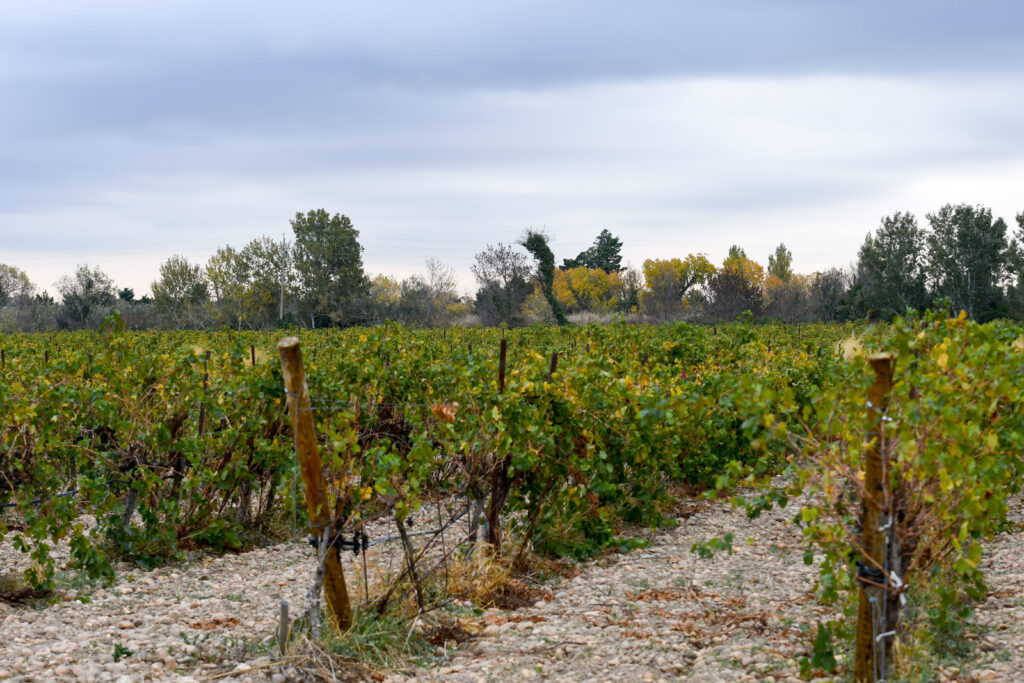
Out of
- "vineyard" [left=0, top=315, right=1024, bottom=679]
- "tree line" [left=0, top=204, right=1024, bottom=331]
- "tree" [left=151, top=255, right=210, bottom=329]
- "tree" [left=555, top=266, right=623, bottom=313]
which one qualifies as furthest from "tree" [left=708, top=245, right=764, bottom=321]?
"vineyard" [left=0, top=315, right=1024, bottom=679]

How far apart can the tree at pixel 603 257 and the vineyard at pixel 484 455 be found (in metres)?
79.6

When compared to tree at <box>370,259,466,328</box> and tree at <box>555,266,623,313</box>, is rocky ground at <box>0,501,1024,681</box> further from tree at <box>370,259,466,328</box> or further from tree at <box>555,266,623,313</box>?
tree at <box>555,266,623,313</box>

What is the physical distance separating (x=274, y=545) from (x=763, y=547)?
348 centimetres

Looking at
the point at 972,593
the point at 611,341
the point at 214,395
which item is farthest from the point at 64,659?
the point at 611,341

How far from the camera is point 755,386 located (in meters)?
3.06

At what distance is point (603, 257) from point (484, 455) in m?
82.5

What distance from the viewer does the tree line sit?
4759 centimetres

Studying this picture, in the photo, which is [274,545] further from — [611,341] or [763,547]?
[611,341]

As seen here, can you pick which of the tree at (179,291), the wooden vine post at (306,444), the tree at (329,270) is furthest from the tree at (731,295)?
the wooden vine post at (306,444)

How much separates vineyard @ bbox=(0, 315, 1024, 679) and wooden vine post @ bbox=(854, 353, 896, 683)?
0.03ft

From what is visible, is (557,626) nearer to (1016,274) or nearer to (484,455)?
(484,455)

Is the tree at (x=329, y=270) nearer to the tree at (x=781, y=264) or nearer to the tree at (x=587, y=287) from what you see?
the tree at (x=587, y=287)

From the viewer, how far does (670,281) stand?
6812cm

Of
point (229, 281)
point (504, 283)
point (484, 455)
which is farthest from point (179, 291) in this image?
point (484, 455)
